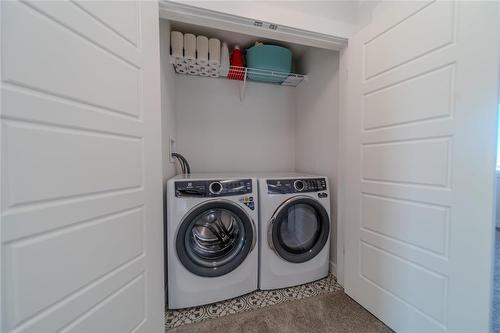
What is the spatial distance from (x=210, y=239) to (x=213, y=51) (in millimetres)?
1596

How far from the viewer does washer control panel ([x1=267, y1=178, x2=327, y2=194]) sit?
5.02ft

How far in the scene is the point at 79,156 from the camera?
2.39ft

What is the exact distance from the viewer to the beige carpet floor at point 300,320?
1219 millimetres

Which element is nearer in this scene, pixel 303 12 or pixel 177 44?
pixel 303 12

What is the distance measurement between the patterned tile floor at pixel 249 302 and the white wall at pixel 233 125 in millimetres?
1222

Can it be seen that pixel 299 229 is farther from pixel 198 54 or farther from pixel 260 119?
pixel 198 54

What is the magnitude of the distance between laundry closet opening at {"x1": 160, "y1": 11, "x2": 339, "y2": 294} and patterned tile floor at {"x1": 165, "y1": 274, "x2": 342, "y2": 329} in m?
0.24

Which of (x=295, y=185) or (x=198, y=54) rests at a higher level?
(x=198, y=54)

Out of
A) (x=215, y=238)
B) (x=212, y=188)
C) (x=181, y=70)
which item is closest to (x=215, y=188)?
(x=212, y=188)

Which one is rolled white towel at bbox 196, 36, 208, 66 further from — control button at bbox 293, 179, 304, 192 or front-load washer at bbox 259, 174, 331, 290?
control button at bbox 293, 179, 304, 192

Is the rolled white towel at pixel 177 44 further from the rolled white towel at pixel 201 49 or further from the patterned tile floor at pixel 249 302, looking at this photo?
the patterned tile floor at pixel 249 302

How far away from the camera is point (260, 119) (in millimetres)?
2324

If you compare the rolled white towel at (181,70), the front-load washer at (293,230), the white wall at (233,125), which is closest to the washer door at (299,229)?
the front-load washer at (293,230)

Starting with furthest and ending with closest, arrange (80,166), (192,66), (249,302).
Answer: (192,66) < (249,302) < (80,166)
